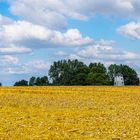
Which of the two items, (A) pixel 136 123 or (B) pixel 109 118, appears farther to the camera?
(B) pixel 109 118

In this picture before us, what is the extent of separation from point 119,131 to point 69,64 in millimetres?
96902

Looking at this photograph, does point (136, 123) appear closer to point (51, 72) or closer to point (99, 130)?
point (99, 130)

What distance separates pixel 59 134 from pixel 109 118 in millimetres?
5081

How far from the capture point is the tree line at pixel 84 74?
109 m

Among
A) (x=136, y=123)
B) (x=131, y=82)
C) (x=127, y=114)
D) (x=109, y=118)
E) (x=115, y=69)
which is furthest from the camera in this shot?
(x=115, y=69)

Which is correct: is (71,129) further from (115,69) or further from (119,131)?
(115,69)

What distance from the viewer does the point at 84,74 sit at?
11238 cm

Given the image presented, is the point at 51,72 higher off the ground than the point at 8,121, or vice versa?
the point at 51,72

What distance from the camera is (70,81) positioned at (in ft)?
361

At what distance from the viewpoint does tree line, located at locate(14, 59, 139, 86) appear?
10882 cm

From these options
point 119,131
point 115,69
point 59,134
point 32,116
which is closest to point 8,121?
point 32,116

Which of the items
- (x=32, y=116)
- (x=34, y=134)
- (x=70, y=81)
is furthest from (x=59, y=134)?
(x=70, y=81)

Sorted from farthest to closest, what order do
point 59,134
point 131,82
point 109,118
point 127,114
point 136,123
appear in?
point 131,82, point 127,114, point 109,118, point 136,123, point 59,134

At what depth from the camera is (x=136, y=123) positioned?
809 inches
